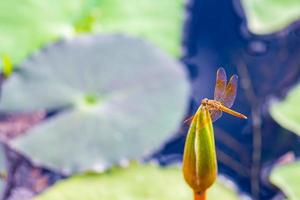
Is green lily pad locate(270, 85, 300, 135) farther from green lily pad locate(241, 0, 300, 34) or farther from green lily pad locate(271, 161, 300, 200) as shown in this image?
green lily pad locate(241, 0, 300, 34)

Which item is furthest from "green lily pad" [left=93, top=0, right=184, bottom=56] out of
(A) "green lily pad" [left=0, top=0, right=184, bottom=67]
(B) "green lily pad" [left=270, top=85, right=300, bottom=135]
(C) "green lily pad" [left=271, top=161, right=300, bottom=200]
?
(C) "green lily pad" [left=271, top=161, right=300, bottom=200]

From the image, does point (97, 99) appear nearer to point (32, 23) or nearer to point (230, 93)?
point (32, 23)

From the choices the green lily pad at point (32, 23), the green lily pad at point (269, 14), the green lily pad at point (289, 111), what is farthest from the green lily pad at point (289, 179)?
the green lily pad at point (32, 23)

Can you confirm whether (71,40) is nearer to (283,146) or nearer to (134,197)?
(134,197)

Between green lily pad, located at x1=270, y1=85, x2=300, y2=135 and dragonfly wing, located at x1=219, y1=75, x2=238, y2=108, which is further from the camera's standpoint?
green lily pad, located at x1=270, y1=85, x2=300, y2=135

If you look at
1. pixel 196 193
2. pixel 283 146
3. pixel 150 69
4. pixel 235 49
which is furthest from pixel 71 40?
pixel 196 193

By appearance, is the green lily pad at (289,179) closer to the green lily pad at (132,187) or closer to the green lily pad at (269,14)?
the green lily pad at (132,187)
